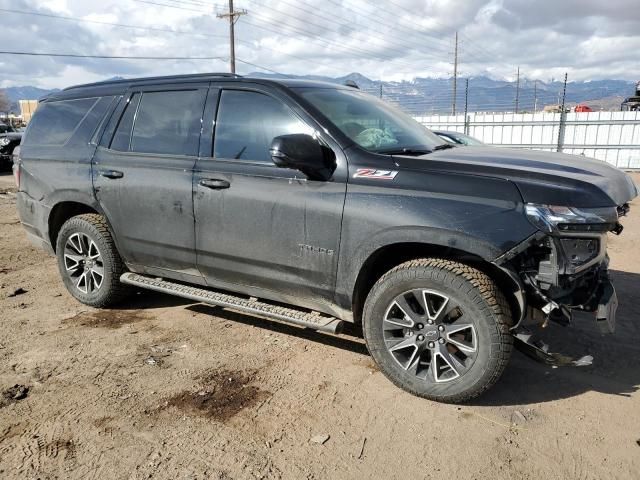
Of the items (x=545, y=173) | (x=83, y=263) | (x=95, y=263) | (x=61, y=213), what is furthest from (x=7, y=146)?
(x=545, y=173)

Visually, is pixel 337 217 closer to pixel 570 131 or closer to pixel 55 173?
pixel 55 173

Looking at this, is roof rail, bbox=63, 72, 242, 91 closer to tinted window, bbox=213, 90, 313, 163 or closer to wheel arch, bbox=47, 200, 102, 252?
tinted window, bbox=213, 90, 313, 163


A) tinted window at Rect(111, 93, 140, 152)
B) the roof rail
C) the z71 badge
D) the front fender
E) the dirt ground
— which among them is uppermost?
the roof rail

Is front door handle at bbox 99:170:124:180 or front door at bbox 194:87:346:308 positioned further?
front door handle at bbox 99:170:124:180

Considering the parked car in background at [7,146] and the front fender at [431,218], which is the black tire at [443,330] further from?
the parked car in background at [7,146]

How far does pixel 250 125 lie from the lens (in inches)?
145

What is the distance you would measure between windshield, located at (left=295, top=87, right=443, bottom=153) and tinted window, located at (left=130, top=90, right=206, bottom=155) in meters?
0.85

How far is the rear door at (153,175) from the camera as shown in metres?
3.92

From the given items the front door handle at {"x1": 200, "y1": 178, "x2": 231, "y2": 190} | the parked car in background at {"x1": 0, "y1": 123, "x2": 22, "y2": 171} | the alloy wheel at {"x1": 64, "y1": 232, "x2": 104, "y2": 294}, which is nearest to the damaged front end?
the front door handle at {"x1": 200, "y1": 178, "x2": 231, "y2": 190}

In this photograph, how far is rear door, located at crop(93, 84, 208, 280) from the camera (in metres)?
3.92

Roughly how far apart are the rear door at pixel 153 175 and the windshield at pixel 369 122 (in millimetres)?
924

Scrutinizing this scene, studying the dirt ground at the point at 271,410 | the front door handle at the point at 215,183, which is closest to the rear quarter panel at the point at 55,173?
the dirt ground at the point at 271,410

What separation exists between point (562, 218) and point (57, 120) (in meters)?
4.27

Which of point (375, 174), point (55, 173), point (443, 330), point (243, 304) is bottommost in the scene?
point (243, 304)
